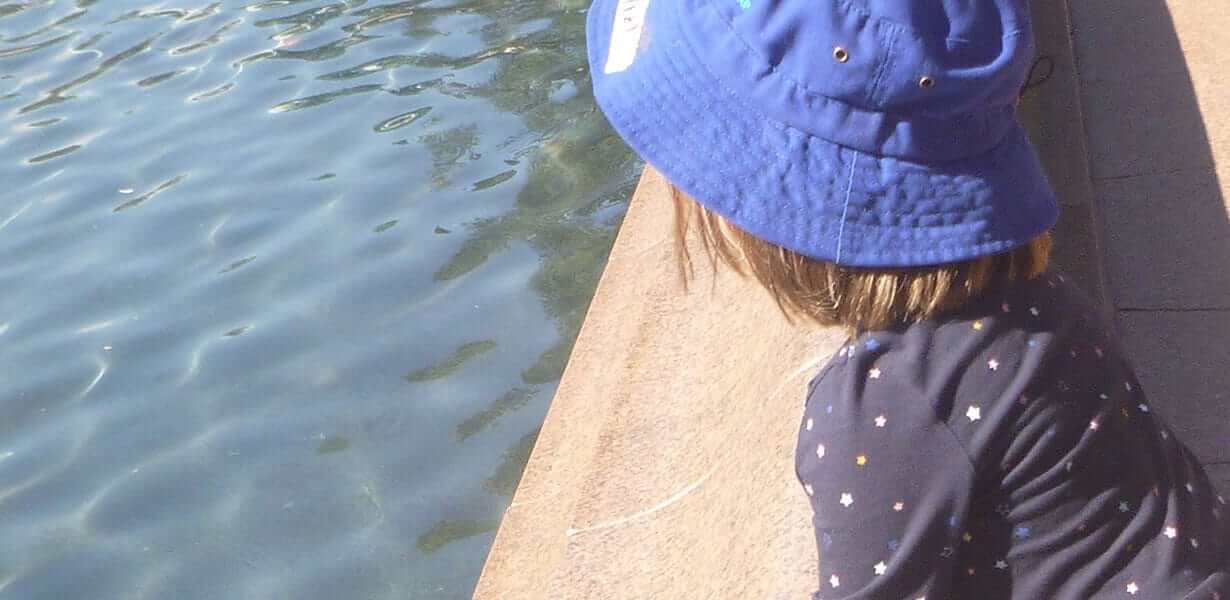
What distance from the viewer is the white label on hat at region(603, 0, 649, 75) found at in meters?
1.85

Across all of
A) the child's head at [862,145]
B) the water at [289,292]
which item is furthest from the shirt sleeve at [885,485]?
the water at [289,292]

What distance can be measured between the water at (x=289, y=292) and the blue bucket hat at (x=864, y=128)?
7.70 ft

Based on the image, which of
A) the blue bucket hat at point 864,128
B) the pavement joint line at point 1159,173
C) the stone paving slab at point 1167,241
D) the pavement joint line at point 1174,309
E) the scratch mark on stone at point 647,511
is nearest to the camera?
the blue bucket hat at point 864,128

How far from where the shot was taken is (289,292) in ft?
16.7

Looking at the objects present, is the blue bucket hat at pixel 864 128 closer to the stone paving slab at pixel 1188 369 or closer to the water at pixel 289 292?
the stone paving slab at pixel 1188 369

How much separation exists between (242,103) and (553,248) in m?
2.32

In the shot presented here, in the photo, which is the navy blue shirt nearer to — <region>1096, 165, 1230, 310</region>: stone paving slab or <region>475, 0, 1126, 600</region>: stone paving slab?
<region>475, 0, 1126, 600</region>: stone paving slab

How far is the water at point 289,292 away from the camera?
4051 millimetres

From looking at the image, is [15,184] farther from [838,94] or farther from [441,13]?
[838,94]

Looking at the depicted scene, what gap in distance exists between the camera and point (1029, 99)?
4.34 m

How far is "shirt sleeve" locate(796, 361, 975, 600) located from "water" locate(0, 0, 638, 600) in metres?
2.27

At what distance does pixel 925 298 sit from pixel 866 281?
0.24 feet

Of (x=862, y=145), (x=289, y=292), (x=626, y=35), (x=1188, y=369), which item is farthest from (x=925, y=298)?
(x=289, y=292)

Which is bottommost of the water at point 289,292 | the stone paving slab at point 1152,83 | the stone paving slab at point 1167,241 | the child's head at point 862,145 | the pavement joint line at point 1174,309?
the water at point 289,292
